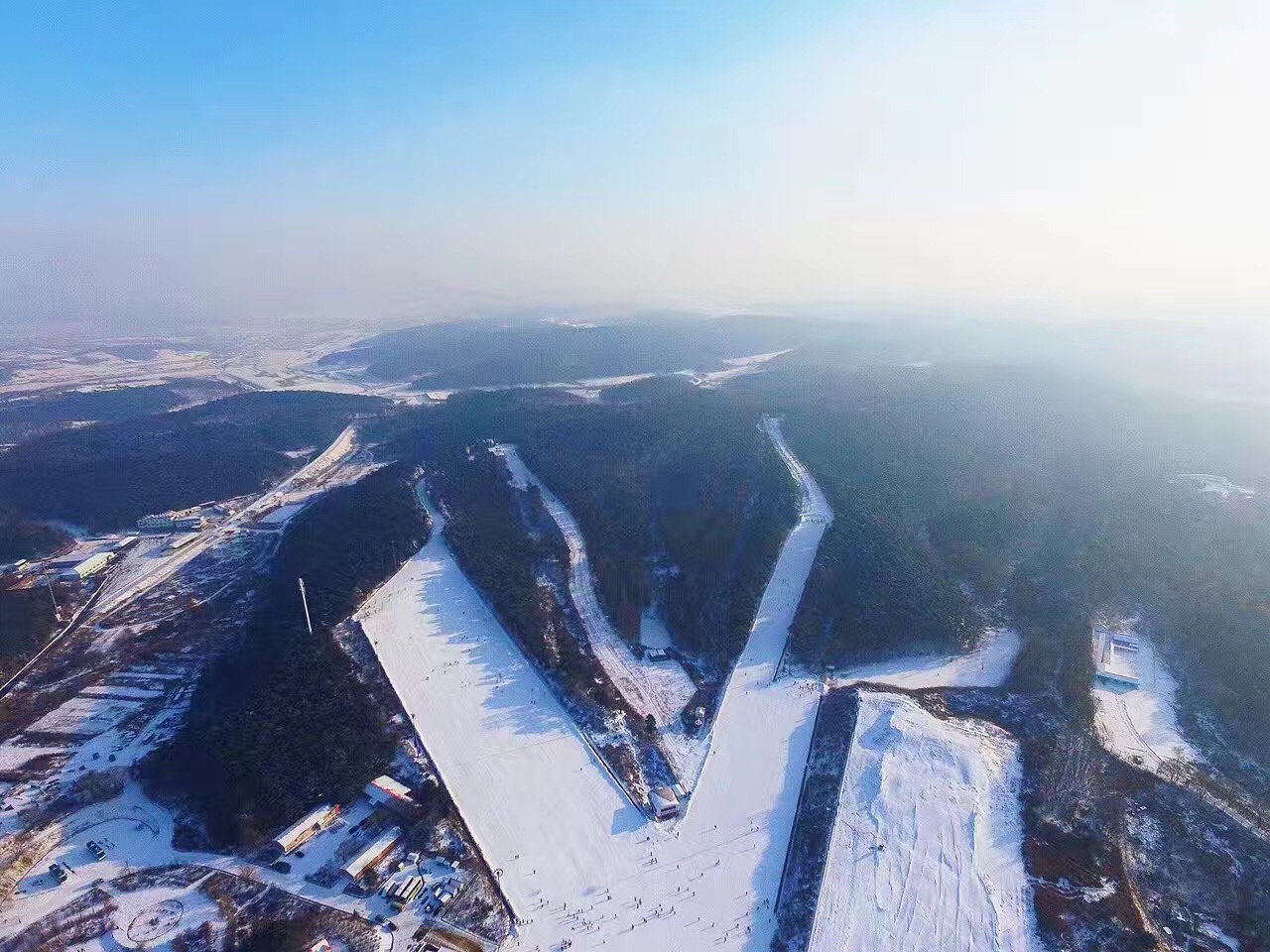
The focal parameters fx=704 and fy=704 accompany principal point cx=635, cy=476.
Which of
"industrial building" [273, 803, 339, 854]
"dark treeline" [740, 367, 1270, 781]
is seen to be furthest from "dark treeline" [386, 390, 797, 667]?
"industrial building" [273, 803, 339, 854]

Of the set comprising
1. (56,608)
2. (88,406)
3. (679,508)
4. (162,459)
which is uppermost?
(88,406)

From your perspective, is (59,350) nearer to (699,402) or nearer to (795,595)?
(699,402)

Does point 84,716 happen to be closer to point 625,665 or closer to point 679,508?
point 625,665

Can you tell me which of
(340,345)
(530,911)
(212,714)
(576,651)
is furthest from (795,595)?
(340,345)

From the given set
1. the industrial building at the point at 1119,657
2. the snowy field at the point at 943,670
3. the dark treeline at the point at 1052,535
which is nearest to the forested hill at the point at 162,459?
the dark treeline at the point at 1052,535

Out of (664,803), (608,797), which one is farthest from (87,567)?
(664,803)
